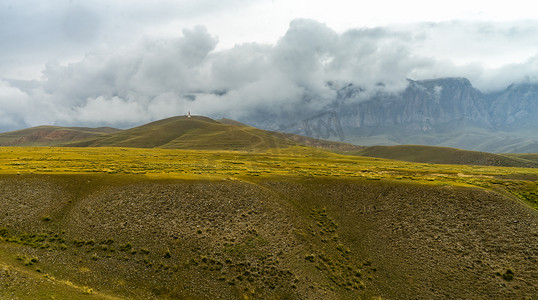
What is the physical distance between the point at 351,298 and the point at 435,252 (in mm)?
15249

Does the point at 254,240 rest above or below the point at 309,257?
above

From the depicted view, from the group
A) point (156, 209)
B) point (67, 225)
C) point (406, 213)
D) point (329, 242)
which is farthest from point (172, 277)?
point (406, 213)

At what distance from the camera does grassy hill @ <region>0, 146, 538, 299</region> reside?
3031 centimetres

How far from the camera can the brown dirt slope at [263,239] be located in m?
31.1

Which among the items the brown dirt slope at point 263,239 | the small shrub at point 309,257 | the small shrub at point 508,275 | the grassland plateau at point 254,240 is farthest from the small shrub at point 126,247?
the small shrub at point 508,275

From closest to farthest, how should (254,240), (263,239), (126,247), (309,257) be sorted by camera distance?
(126,247) < (309,257) < (254,240) < (263,239)

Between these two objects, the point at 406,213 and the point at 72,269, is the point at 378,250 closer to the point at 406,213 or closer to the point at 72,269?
the point at 406,213

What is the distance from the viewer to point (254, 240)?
37562 mm

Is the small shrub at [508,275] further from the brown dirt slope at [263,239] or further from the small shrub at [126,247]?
the small shrub at [126,247]

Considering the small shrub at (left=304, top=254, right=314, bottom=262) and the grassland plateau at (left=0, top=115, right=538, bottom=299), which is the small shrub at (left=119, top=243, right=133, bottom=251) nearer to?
the grassland plateau at (left=0, top=115, right=538, bottom=299)

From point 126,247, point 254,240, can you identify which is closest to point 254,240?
point 254,240

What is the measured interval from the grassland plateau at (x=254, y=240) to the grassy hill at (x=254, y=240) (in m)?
0.16

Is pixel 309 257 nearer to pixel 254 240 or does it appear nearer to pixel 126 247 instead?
pixel 254 240

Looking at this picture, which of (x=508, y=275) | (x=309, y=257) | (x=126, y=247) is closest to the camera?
(x=508, y=275)
